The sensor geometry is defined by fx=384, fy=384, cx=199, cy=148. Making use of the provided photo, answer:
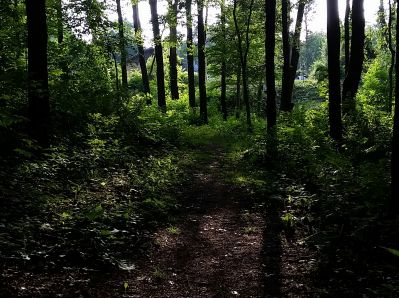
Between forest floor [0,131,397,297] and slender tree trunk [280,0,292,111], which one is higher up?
slender tree trunk [280,0,292,111]

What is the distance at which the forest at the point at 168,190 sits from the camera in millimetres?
4832

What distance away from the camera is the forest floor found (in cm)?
451

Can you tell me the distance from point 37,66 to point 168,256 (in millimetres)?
A: 5805

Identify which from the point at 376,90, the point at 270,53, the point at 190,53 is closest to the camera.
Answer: the point at 270,53

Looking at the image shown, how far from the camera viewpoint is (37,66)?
29.5 ft

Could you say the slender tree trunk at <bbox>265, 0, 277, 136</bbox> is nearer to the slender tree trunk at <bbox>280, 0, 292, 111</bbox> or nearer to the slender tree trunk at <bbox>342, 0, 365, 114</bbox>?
the slender tree trunk at <bbox>342, 0, 365, 114</bbox>

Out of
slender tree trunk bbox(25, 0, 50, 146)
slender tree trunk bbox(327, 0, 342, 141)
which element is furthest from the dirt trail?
slender tree trunk bbox(327, 0, 342, 141)

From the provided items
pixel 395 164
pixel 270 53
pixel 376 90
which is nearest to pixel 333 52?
pixel 270 53

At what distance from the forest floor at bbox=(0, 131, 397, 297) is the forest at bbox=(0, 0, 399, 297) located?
0.08 feet

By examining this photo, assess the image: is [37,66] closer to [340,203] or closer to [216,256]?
[216,256]

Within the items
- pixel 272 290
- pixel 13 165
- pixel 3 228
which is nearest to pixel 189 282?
pixel 272 290

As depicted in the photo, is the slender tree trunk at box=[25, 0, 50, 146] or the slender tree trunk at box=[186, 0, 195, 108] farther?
the slender tree trunk at box=[186, 0, 195, 108]

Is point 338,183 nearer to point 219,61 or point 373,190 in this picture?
point 373,190

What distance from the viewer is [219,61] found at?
84.1 feet
